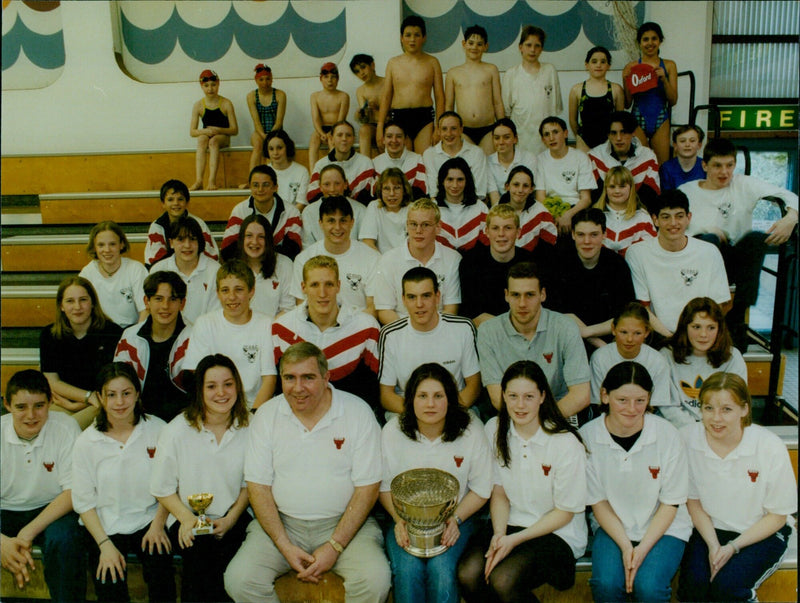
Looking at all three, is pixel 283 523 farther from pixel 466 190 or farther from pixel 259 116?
pixel 259 116

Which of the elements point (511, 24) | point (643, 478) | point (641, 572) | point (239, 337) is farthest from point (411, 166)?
point (641, 572)

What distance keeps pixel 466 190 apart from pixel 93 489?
256 cm

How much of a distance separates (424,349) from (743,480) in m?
1.38

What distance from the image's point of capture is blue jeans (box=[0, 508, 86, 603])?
8.78 feet

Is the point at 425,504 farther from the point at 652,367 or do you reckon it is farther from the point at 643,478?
the point at 652,367

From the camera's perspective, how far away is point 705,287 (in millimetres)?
3545

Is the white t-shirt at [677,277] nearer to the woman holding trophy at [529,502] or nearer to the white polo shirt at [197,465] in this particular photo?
the woman holding trophy at [529,502]

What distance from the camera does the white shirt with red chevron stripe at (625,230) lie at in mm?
3965

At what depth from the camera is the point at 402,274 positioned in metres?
3.55

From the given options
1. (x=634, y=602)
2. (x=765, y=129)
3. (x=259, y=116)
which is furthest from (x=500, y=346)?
(x=765, y=129)

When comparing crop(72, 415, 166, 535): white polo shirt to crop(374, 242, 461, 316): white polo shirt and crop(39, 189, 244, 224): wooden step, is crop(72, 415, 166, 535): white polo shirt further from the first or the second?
crop(39, 189, 244, 224): wooden step

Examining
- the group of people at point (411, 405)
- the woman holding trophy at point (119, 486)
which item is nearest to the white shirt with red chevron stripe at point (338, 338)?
the group of people at point (411, 405)

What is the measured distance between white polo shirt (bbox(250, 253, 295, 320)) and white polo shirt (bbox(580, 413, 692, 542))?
1.91 metres

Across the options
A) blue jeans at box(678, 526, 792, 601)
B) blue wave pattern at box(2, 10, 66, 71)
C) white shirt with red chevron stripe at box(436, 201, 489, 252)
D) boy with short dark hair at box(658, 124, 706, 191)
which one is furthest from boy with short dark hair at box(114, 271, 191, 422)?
blue wave pattern at box(2, 10, 66, 71)
